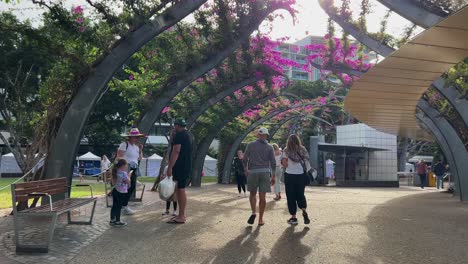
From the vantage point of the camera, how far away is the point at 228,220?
26.2 ft

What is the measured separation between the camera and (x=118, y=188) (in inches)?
282

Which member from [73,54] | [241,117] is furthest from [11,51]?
[73,54]

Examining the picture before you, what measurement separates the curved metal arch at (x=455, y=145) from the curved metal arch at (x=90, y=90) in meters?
8.90

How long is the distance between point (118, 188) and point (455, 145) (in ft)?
36.5

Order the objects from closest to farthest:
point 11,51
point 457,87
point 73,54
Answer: point 73,54 → point 457,87 → point 11,51

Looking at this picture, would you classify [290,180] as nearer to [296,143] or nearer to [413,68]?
[296,143]

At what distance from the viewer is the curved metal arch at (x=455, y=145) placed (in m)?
13.4

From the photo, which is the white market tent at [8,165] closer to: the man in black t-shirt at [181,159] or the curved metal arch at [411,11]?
the man in black t-shirt at [181,159]

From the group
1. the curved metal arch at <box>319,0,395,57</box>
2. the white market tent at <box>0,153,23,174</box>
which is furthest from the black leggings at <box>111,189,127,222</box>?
the white market tent at <box>0,153,23,174</box>

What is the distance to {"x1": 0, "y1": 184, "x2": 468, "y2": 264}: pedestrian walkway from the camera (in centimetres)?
498

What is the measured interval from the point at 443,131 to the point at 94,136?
117 ft

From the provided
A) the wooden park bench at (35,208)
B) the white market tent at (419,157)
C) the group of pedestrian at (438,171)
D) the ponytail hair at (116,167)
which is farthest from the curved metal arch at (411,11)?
the white market tent at (419,157)

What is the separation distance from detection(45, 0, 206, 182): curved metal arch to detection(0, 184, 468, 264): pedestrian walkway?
131cm

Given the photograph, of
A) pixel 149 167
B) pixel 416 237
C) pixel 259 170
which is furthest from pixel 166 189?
pixel 149 167
